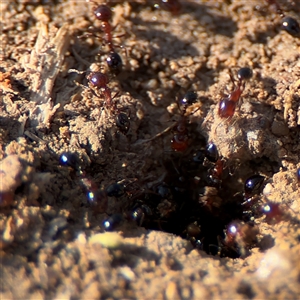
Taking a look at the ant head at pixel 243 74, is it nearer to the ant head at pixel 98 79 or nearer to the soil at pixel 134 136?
the soil at pixel 134 136

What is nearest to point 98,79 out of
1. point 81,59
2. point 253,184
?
point 81,59

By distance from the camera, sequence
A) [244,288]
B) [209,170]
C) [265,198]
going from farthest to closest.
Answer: [209,170]
[265,198]
[244,288]

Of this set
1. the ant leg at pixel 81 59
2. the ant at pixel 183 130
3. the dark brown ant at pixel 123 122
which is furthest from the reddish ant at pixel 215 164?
→ the ant leg at pixel 81 59

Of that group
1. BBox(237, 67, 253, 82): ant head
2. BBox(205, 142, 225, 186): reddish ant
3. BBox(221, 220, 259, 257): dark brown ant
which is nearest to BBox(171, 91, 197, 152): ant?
BBox(205, 142, 225, 186): reddish ant

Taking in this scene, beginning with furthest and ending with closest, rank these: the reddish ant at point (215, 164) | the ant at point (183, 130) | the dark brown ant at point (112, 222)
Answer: the ant at point (183, 130) → the reddish ant at point (215, 164) → the dark brown ant at point (112, 222)

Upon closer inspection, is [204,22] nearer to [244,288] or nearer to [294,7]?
[294,7]

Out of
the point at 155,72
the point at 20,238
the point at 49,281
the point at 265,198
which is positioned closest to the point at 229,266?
the point at 265,198

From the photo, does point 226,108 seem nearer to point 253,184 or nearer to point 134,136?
point 253,184
